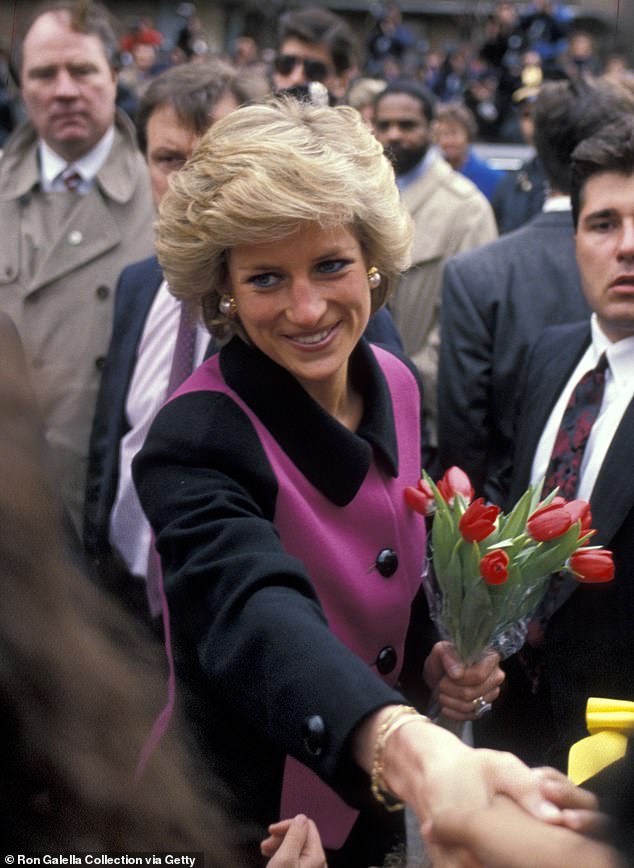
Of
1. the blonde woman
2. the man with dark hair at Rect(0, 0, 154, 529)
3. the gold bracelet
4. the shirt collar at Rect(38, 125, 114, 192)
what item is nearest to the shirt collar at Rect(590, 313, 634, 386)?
the blonde woman

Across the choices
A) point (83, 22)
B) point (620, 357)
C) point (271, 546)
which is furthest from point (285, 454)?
point (83, 22)

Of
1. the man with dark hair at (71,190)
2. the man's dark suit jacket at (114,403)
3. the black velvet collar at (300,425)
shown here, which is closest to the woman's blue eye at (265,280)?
the black velvet collar at (300,425)

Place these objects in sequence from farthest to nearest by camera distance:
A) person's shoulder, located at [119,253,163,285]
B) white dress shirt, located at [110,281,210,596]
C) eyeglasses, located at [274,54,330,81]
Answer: eyeglasses, located at [274,54,330,81]
person's shoulder, located at [119,253,163,285]
white dress shirt, located at [110,281,210,596]

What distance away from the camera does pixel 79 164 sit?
14.5 ft

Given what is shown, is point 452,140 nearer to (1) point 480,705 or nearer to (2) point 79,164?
(2) point 79,164

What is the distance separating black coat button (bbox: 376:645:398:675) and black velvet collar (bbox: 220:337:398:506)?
304 mm

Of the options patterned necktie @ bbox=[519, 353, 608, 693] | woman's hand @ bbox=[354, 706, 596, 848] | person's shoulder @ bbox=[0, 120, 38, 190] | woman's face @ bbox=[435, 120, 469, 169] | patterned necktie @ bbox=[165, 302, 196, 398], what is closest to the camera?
woman's hand @ bbox=[354, 706, 596, 848]

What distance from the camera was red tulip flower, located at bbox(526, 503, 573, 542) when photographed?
2.24 m

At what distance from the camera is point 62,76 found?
4422mm

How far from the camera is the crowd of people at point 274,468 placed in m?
1.06

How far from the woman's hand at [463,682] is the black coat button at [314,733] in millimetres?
668

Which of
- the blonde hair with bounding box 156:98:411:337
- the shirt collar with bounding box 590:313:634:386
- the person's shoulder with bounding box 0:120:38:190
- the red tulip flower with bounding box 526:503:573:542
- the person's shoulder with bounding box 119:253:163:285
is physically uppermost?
the blonde hair with bounding box 156:98:411:337

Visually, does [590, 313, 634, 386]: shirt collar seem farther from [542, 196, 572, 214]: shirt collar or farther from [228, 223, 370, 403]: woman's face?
[542, 196, 572, 214]: shirt collar

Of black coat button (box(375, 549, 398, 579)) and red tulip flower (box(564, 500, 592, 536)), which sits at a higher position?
red tulip flower (box(564, 500, 592, 536))
